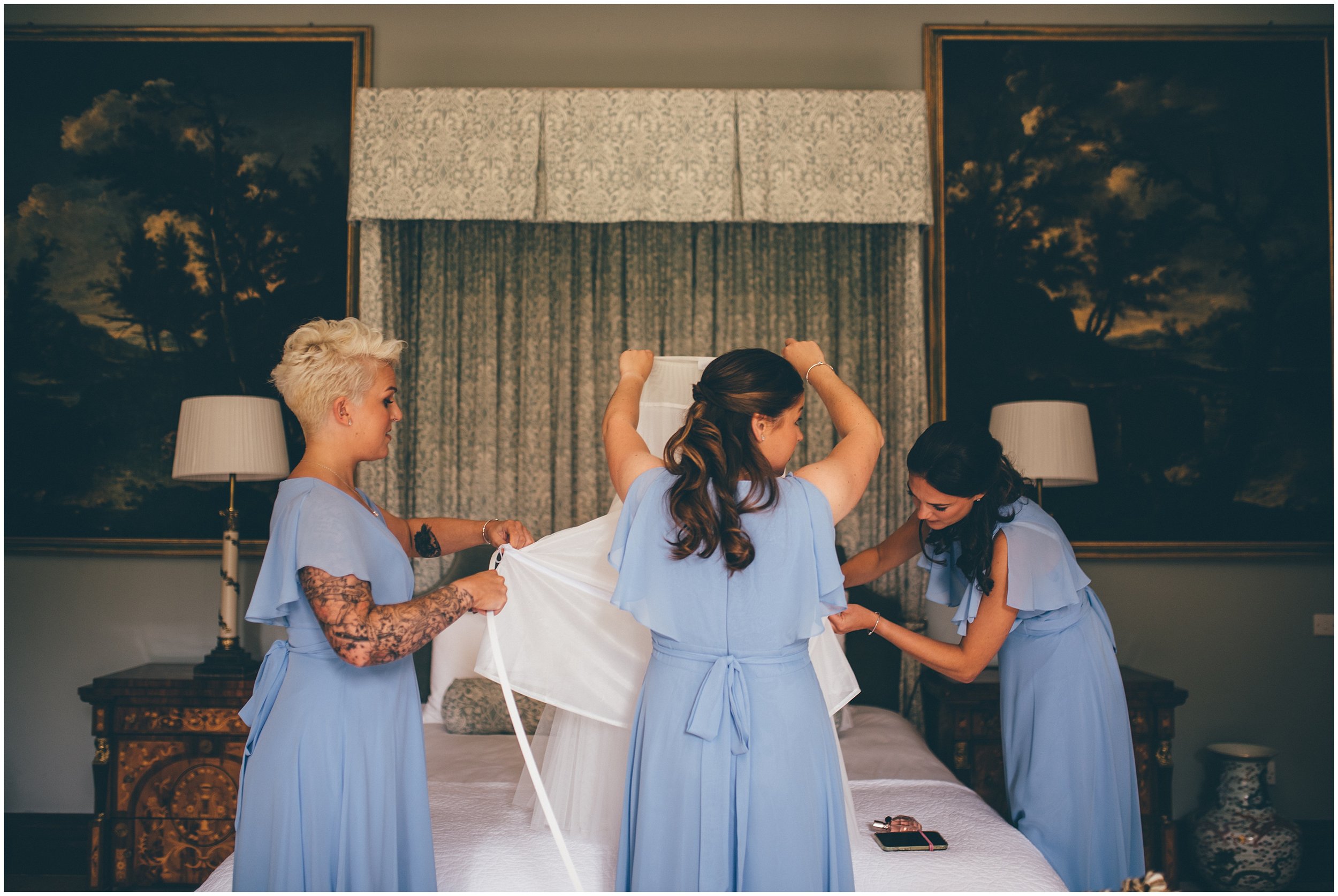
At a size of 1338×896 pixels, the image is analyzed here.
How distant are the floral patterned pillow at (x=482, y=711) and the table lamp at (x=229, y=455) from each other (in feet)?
2.96

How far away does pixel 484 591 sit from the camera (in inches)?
70.2

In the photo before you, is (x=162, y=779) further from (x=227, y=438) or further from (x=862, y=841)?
(x=862, y=841)

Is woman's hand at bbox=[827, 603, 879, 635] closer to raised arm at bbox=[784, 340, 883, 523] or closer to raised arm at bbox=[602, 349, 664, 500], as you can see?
raised arm at bbox=[784, 340, 883, 523]

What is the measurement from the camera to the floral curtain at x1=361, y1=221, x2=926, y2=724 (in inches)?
154

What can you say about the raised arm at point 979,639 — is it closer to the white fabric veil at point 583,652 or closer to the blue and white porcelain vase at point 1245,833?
the white fabric veil at point 583,652

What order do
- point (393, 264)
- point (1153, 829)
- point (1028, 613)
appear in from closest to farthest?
1. point (1028, 613)
2. point (1153, 829)
3. point (393, 264)

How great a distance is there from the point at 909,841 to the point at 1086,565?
2405 millimetres

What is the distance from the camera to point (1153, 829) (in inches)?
132

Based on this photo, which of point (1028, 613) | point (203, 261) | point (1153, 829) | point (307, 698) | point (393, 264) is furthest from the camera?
point (203, 261)

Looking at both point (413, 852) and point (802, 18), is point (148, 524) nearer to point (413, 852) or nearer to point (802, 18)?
point (413, 852)

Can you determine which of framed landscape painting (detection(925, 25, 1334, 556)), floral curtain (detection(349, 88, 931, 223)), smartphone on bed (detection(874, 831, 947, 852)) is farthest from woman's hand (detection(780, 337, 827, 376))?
framed landscape painting (detection(925, 25, 1334, 556))

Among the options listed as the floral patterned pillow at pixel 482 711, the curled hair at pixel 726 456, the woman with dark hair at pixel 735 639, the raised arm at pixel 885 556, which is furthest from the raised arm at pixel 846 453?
the floral patterned pillow at pixel 482 711

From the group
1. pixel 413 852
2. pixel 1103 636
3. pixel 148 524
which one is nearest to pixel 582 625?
pixel 413 852

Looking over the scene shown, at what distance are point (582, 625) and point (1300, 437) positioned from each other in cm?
371
